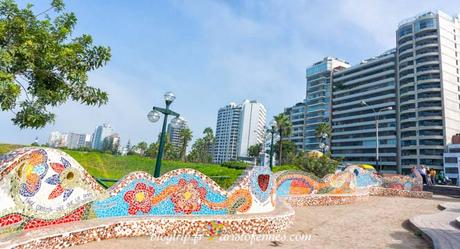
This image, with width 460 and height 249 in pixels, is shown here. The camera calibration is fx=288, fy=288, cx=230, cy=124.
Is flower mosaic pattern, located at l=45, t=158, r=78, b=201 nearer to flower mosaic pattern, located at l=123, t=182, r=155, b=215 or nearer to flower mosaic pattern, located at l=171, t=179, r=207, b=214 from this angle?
flower mosaic pattern, located at l=123, t=182, r=155, b=215

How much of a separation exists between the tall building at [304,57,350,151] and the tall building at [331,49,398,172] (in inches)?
94.0

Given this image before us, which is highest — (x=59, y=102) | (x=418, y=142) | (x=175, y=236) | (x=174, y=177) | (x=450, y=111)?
(x=450, y=111)

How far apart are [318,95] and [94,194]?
9319 centimetres

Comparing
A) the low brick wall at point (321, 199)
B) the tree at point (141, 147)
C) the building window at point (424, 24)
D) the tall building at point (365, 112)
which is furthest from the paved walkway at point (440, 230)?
the tree at point (141, 147)

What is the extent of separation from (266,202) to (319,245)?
7.05ft

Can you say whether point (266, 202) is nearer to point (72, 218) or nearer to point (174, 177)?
point (174, 177)

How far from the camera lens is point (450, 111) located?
6172 centimetres

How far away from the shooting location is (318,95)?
9306 cm

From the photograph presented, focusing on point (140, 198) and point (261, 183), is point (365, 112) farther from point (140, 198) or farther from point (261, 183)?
point (140, 198)

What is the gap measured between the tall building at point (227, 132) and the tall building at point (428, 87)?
3941 inches

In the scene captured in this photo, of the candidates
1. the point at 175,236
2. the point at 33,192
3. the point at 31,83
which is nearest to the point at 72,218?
the point at 33,192

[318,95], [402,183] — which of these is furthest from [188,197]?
[318,95]

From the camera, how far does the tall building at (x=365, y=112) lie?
71062mm

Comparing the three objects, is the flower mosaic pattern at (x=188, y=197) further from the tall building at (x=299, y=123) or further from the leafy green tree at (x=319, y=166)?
the tall building at (x=299, y=123)
